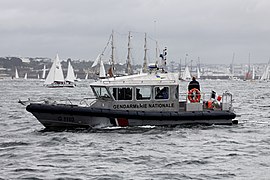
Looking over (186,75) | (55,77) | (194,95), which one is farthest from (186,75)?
(194,95)

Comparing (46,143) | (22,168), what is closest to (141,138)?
(46,143)

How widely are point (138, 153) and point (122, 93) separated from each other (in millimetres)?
5928

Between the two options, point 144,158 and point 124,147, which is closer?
point 144,158

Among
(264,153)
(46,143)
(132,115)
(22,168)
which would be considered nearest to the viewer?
(22,168)

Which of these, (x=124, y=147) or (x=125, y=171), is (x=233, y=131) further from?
(x=125, y=171)

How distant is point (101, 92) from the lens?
84.8 ft

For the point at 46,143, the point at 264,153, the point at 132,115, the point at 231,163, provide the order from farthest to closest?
the point at 132,115
the point at 46,143
the point at 264,153
the point at 231,163

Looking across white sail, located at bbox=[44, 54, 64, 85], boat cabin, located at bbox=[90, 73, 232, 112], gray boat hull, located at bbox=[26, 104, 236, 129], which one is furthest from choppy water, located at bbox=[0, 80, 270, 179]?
white sail, located at bbox=[44, 54, 64, 85]

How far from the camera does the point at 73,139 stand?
22.9 m

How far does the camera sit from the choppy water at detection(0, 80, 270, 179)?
1717 centimetres

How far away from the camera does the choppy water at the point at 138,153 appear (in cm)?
1717

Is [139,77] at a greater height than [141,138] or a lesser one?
greater

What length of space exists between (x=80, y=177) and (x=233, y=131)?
445 inches

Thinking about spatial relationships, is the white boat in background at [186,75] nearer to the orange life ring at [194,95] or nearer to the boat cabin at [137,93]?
the orange life ring at [194,95]
